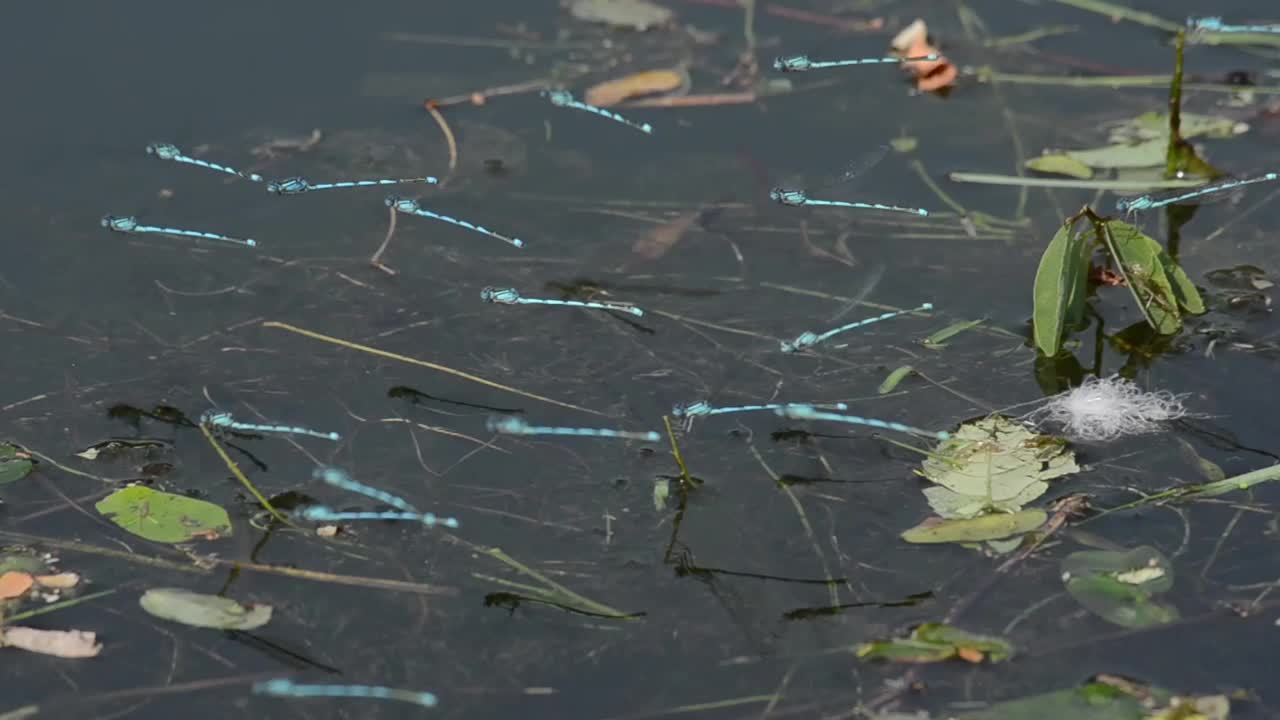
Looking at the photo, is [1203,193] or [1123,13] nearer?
[1203,193]

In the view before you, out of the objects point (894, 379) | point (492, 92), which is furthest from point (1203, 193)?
point (492, 92)

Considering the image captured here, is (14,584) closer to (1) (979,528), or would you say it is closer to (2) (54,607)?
(2) (54,607)

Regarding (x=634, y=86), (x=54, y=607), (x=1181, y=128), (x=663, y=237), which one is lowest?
(x=54, y=607)

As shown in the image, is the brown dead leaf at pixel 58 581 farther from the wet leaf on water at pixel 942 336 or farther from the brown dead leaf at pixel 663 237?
the wet leaf on water at pixel 942 336

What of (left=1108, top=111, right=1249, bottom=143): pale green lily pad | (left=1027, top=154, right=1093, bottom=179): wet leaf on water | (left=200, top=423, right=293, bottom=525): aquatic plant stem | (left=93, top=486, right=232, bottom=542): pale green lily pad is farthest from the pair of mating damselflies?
(left=93, top=486, right=232, bottom=542): pale green lily pad

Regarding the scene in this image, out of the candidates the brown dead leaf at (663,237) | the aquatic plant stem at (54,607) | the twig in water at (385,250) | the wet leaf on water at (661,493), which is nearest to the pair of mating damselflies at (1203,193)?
the brown dead leaf at (663,237)

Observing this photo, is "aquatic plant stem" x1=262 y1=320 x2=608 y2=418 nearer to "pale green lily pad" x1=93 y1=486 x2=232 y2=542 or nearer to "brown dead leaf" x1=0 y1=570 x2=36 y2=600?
"pale green lily pad" x1=93 y1=486 x2=232 y2=542
